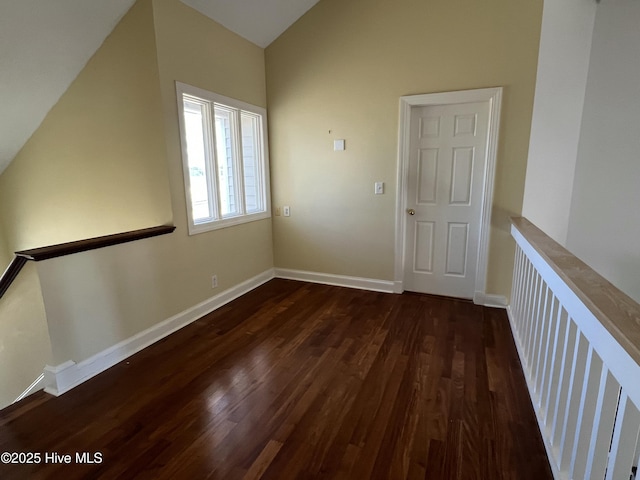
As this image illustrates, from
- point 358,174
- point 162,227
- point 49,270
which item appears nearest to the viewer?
point 49,270

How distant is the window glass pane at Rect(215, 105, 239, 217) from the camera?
342 cm

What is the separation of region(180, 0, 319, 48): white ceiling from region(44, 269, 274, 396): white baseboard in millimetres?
2648

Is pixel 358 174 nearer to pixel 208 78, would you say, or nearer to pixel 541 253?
pixel 208 78

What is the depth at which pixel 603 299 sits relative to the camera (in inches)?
43.4

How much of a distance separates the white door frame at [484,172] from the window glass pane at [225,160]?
69.9 inches

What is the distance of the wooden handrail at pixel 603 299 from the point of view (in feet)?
2.92

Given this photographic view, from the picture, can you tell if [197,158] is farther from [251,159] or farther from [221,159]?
[251,159]

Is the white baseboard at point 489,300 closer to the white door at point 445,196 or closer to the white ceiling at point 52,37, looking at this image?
the white door at point 445,196

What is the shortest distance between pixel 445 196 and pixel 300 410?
8.17 feet

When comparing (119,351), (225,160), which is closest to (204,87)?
(225,160)

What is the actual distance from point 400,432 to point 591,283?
1.16 metres

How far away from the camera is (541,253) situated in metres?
1.77

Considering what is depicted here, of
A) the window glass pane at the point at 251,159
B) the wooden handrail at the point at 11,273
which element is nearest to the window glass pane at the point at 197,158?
the window glass pane at the point at 251,159

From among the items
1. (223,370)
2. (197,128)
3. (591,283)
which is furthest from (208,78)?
(591,283)
